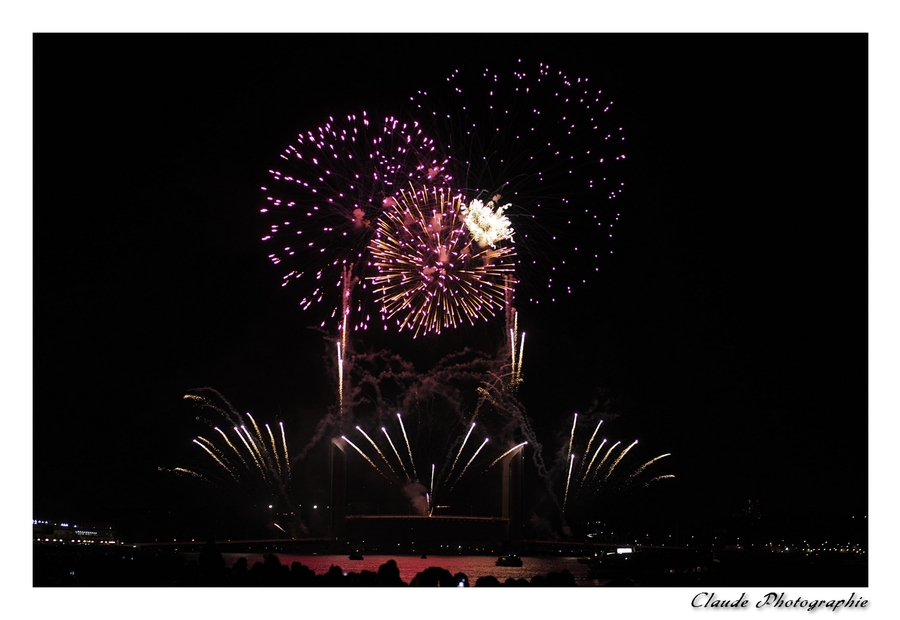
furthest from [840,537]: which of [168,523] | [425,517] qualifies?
[168,523]

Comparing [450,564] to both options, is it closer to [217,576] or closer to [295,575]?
[217,576]

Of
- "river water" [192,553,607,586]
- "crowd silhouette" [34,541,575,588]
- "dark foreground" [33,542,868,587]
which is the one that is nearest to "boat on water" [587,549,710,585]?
"dark foreground" [33,542,868,587]

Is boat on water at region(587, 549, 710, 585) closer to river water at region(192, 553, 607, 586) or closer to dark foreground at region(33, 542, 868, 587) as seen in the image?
dark foreground at region(33, 542, 868, 587)

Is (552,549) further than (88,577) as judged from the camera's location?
Yes

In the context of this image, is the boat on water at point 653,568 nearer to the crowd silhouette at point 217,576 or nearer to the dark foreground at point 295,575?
the dark foreground at point 295,575

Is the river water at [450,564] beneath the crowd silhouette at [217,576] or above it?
beneath

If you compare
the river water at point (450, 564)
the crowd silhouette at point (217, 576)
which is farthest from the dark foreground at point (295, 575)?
the river water at point (450, 564)

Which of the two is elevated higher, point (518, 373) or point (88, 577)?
point (518, 373)
